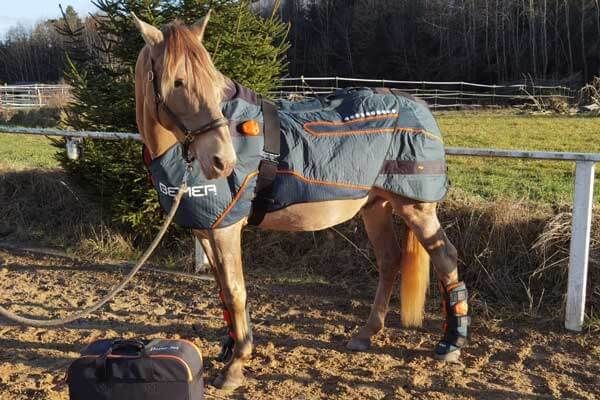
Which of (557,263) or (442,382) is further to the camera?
(557,263)

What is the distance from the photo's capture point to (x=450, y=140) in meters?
11.8

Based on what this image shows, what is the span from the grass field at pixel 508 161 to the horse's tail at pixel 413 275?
1.56m

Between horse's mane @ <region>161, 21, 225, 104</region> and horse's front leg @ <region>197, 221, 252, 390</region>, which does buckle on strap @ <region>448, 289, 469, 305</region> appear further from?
horse's mane @ <region>161, 21, 225, 104</region>

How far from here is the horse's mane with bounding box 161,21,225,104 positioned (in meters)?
2.54

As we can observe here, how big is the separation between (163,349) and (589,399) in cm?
223

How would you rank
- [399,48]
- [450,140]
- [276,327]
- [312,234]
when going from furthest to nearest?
[399,48], [450,140], [312,234], [276,327]

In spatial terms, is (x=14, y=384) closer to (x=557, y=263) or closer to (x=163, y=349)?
(x=163, y=349)

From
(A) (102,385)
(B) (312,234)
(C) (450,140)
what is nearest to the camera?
(A) (102,385)

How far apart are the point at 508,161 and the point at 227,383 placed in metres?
6.40

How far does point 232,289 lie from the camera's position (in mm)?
3111

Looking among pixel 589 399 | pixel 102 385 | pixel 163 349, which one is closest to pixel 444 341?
pixel 589 399

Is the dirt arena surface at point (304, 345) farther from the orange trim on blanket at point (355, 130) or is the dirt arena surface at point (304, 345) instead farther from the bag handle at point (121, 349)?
the orange trim on blanket at point (355, 130)

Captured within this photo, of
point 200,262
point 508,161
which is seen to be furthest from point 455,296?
point 508,161

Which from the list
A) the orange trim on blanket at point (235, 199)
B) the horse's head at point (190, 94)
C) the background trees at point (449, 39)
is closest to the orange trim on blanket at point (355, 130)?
the orange trim on blanket at point (235, 199)
